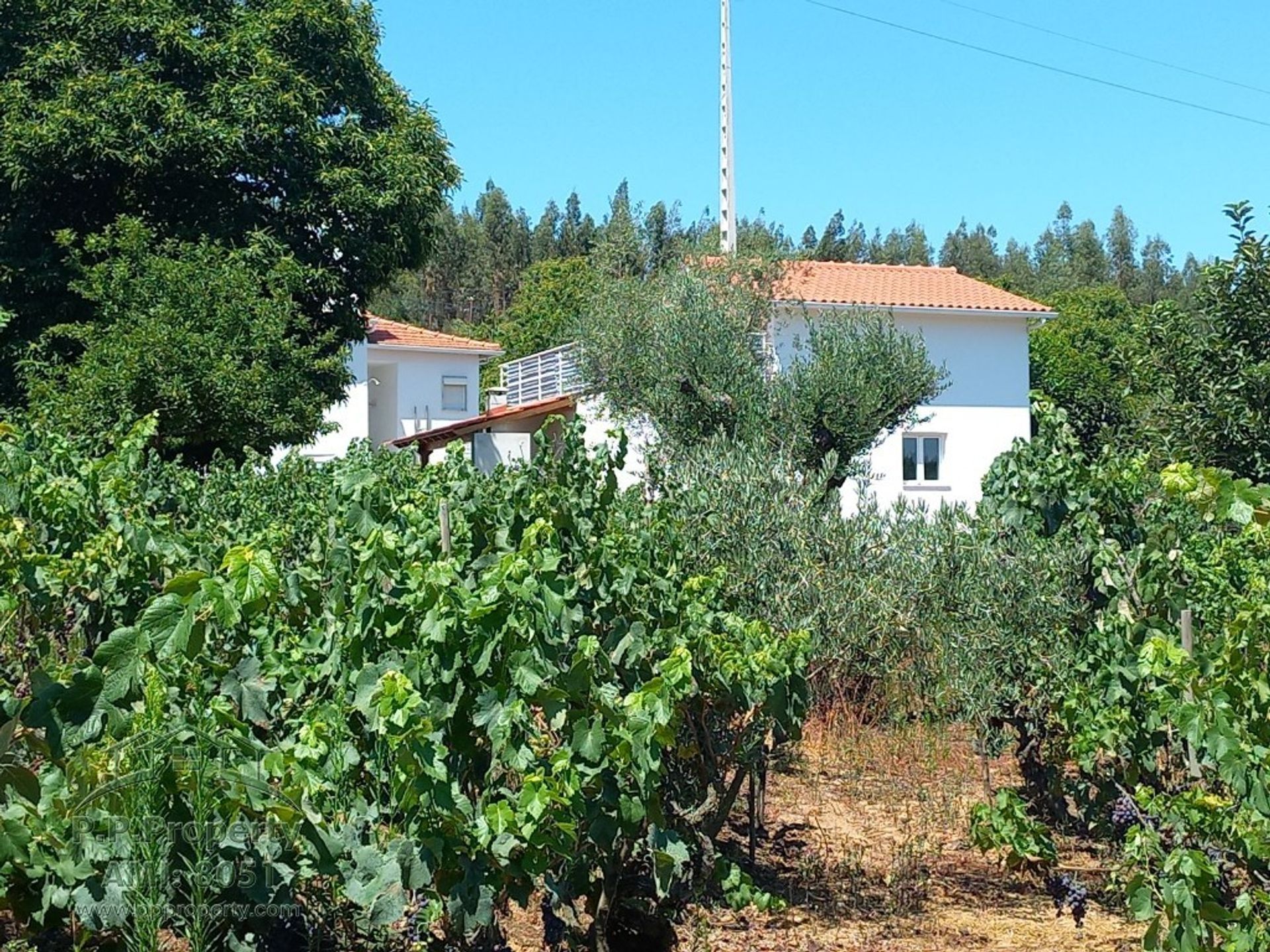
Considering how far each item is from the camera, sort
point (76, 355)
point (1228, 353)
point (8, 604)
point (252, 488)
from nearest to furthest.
Result: 1. point (8, 604)
2. point (252, 488)
3. point (1228, 353)
4. point (76, 355)

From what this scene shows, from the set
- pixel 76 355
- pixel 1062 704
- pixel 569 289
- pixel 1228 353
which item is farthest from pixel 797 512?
pixel 569 289

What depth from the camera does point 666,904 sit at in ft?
14.4

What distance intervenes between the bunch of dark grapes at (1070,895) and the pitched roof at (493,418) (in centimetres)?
1898

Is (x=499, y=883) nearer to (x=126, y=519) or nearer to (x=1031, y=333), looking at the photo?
(x=126, y=519)

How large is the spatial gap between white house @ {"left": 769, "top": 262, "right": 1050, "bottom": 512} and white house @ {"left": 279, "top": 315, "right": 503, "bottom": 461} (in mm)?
11917

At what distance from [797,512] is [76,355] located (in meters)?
12.8

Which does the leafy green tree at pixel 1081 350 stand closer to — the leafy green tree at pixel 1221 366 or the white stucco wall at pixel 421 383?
the leafy green tree at pixel 1221 366

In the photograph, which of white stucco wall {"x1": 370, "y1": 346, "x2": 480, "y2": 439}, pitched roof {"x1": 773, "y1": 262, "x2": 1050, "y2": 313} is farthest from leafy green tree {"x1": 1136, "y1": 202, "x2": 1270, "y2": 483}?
white stucco wall {"x1": 370, "y1": 346, "x2": 480, "y2": 439}

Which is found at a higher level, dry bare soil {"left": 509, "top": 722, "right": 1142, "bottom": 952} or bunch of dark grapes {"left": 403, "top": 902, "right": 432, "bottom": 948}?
bunch of dark grapes {"left": 403, "top": 902, "right": 432, "bottom": 948}

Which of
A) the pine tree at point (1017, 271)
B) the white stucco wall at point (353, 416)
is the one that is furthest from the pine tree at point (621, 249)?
the pine tree at point (1017, 271)

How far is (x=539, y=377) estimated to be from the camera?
97.6 ft

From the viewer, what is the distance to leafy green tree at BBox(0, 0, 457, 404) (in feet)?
55.2

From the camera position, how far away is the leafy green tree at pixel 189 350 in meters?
15.4

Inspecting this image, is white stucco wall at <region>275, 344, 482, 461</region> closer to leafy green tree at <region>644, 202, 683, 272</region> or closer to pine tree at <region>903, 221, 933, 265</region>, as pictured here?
leafy green tree at <region>644, 202, 683, 272</region>
